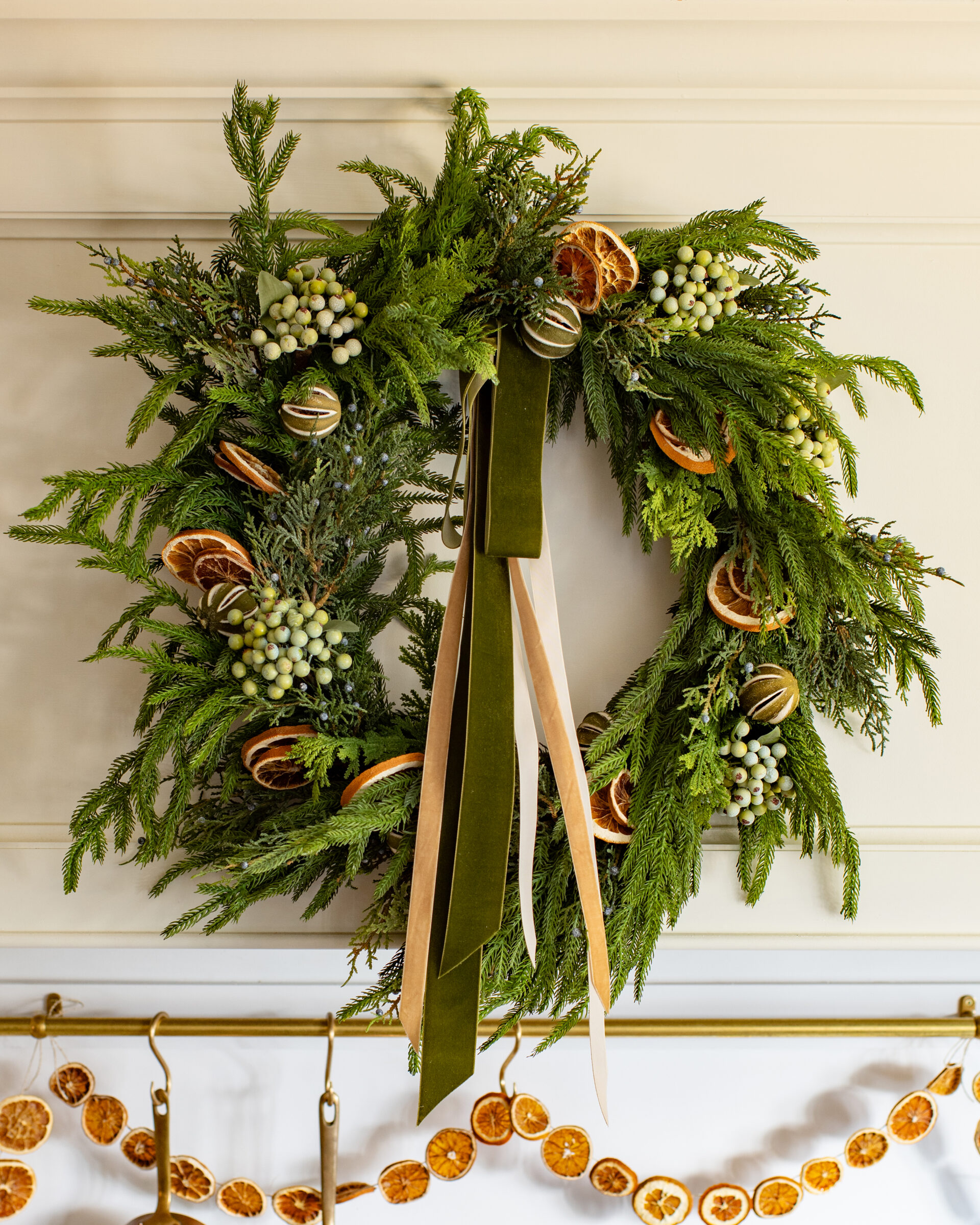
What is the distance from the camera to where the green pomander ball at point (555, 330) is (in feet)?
2.31

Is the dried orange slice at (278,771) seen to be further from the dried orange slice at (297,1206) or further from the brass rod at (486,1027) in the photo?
the dried orange slice at (297,1206)

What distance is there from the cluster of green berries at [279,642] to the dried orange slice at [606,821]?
0.27 metres

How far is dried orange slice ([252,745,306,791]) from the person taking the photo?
0.72m

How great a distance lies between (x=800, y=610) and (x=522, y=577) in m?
0.26

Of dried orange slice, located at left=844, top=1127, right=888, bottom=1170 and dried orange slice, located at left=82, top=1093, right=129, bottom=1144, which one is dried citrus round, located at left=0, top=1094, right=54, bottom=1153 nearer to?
dried orange slice, located at left=82, top=1093, right=129, bottom=1144

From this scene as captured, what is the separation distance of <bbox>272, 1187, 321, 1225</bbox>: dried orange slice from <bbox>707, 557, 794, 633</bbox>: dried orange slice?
0.79m

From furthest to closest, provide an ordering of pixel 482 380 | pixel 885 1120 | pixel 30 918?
pixel 885 1120 < pixel 30 918 < pixel 482 380

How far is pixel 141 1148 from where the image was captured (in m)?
0.90

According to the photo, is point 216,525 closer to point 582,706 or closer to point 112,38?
point 582,706

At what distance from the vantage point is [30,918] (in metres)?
0.82

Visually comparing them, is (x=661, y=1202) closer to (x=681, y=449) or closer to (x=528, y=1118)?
(x=528, y=1118)

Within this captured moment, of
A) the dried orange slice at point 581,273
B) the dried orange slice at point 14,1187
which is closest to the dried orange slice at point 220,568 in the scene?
the dried orange slice at point 581,273

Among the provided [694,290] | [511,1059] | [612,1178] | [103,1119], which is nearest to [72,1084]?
[103,1119]

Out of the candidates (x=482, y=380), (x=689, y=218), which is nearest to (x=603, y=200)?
(x=689, y=218)
